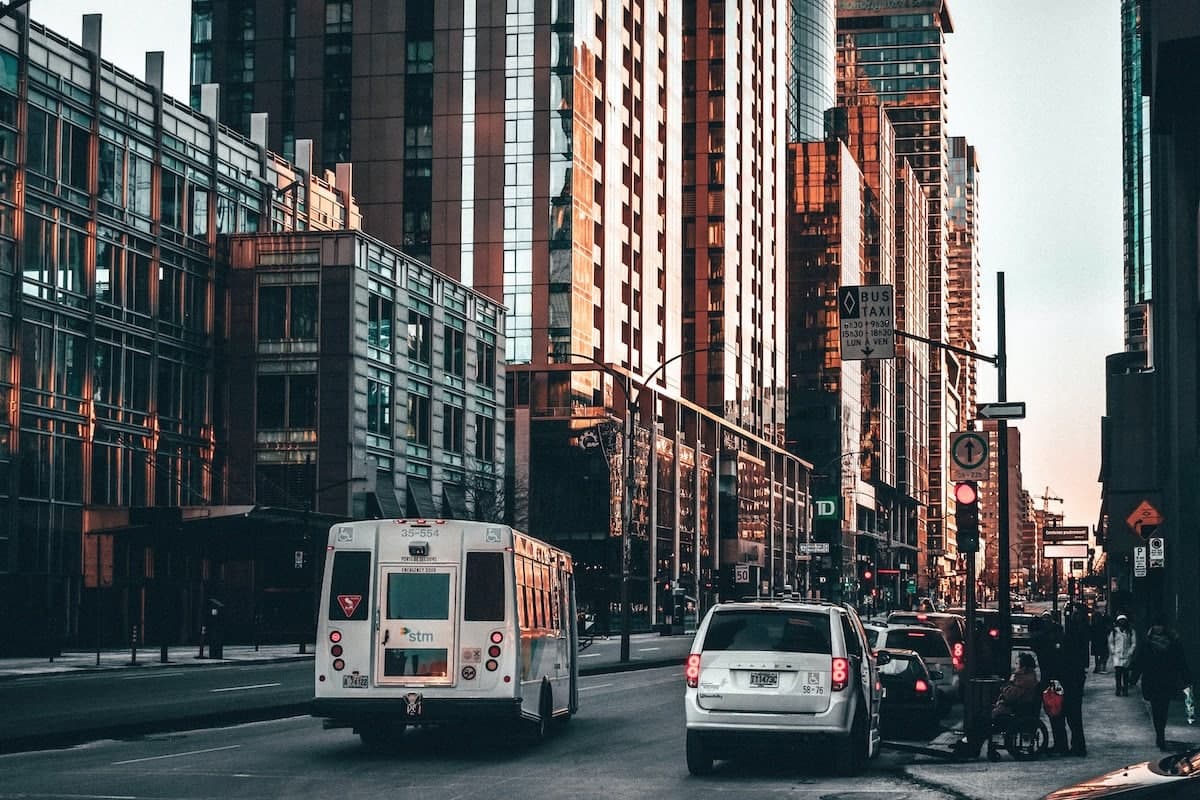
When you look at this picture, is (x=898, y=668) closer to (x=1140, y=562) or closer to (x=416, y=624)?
(x=416, y=624)

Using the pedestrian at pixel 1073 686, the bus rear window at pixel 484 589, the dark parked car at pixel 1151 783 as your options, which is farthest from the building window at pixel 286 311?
the dark parked car at pixel 1151 783

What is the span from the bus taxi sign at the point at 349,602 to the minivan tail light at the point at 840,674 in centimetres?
587

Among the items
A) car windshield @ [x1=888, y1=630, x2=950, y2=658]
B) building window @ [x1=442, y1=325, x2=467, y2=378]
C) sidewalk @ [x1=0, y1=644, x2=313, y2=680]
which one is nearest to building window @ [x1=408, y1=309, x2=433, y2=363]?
building window @ [x1=442, y1=325, x2=467, y2=378]

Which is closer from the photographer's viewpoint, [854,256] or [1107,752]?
[1107,752]

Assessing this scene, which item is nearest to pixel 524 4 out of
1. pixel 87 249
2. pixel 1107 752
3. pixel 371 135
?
pixel 371 135

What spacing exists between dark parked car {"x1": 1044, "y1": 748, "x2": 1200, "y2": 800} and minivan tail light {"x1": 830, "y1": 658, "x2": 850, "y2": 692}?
984 cm

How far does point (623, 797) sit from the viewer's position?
49.9 feet

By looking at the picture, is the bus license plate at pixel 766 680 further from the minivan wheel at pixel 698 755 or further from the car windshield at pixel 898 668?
the car windshield at pixel 898 668

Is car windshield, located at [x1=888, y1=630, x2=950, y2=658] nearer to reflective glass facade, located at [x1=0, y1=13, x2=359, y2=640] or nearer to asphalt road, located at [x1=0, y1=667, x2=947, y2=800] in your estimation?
asphalt road, located at [x1=0, y1=667, x2=947, y2=800]

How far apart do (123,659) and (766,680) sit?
3423cm

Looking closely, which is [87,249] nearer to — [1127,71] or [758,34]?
[1127,71]

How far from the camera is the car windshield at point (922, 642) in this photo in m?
26.4

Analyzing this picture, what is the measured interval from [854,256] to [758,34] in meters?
40.4

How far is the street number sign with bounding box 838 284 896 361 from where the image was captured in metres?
25.8
